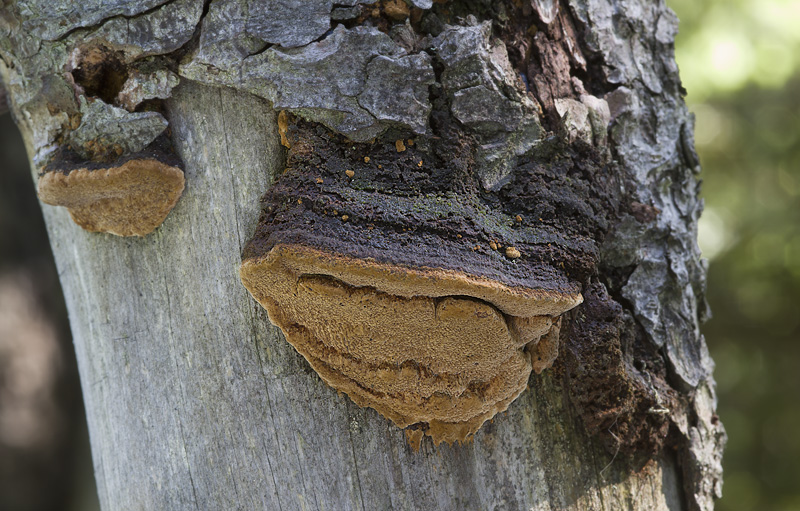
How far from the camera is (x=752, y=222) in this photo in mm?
3939

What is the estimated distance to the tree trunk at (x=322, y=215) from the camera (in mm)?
1103

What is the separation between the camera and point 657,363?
1399 mm

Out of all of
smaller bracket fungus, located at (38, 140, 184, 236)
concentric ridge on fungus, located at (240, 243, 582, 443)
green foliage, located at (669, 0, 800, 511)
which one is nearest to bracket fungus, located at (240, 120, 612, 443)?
concentric ridge on fungus, located at (240, 243, 582, 443)

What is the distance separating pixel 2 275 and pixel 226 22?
3.47m

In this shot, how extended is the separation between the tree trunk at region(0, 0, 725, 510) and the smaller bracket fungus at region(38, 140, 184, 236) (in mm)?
16

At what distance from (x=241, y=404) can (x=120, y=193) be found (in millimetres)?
478

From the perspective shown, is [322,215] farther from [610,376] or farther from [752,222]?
[752,222]

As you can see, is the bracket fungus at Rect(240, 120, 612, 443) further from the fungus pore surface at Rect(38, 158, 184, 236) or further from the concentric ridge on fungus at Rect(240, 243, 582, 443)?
the fungus pore surface at Rect(38, 158, 184, 236)

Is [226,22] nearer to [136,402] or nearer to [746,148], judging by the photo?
[136,402]

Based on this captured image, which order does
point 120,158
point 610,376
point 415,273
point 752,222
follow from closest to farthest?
1. point 415,273
2. point 120,158
3. point 610,376
4. point 752,222

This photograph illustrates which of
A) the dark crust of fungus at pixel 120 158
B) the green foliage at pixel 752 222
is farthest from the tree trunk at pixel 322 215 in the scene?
the green foliage at pixel 752 222

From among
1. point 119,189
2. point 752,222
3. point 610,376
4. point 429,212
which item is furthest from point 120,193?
point 752,222

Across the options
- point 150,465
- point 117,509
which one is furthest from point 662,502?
point 117,509

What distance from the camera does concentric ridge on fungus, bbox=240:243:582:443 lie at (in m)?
1.02
